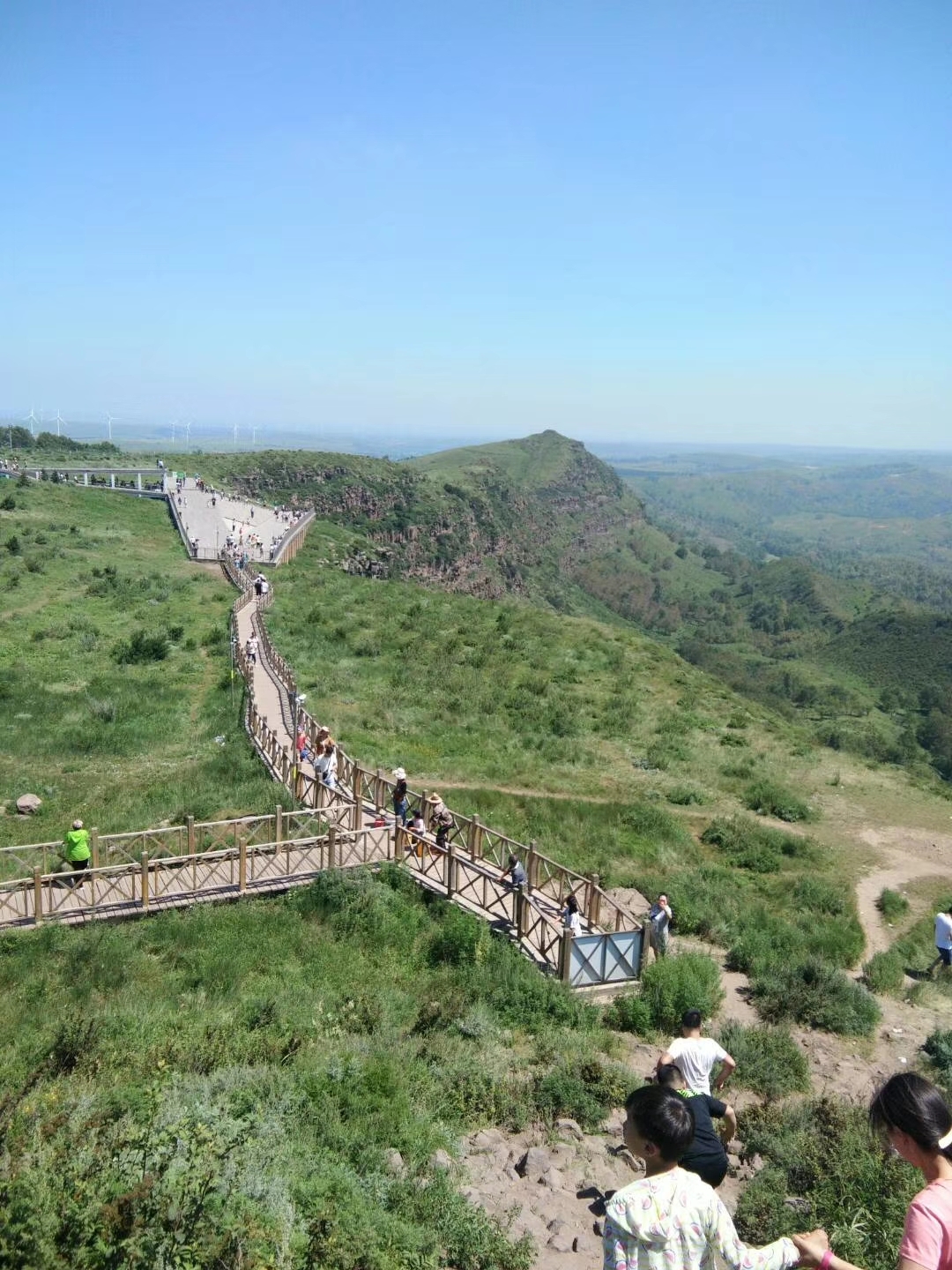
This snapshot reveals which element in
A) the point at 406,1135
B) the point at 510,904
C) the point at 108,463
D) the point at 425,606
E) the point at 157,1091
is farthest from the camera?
the point at 108,463

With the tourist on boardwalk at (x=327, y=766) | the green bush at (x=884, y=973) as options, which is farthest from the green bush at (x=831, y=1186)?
the tourist on boardwalk at (x=327, y=766)

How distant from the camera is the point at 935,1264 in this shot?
3.38 m

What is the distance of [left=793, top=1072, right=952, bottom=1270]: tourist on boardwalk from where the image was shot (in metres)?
3.39

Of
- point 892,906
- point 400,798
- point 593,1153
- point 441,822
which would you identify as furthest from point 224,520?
point 593,1153

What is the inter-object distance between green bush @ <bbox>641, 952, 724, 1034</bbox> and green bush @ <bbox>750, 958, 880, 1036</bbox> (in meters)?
0.62

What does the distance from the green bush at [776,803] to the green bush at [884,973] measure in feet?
25.2

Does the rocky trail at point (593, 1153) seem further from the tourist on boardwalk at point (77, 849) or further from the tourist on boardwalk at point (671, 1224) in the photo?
the tourist on boardwalk at point (77, 849)

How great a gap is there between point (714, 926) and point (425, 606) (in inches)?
1063

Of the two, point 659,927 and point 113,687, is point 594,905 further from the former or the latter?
point 113,687

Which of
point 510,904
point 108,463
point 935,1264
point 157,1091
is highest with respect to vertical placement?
point 108,463

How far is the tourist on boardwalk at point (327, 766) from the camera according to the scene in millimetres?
16734

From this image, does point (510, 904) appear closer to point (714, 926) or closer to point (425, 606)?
point (714, 926)

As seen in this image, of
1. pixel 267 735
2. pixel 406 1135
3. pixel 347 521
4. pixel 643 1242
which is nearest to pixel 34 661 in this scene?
pixel 267 735

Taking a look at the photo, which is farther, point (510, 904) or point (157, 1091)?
point (510, 904)
